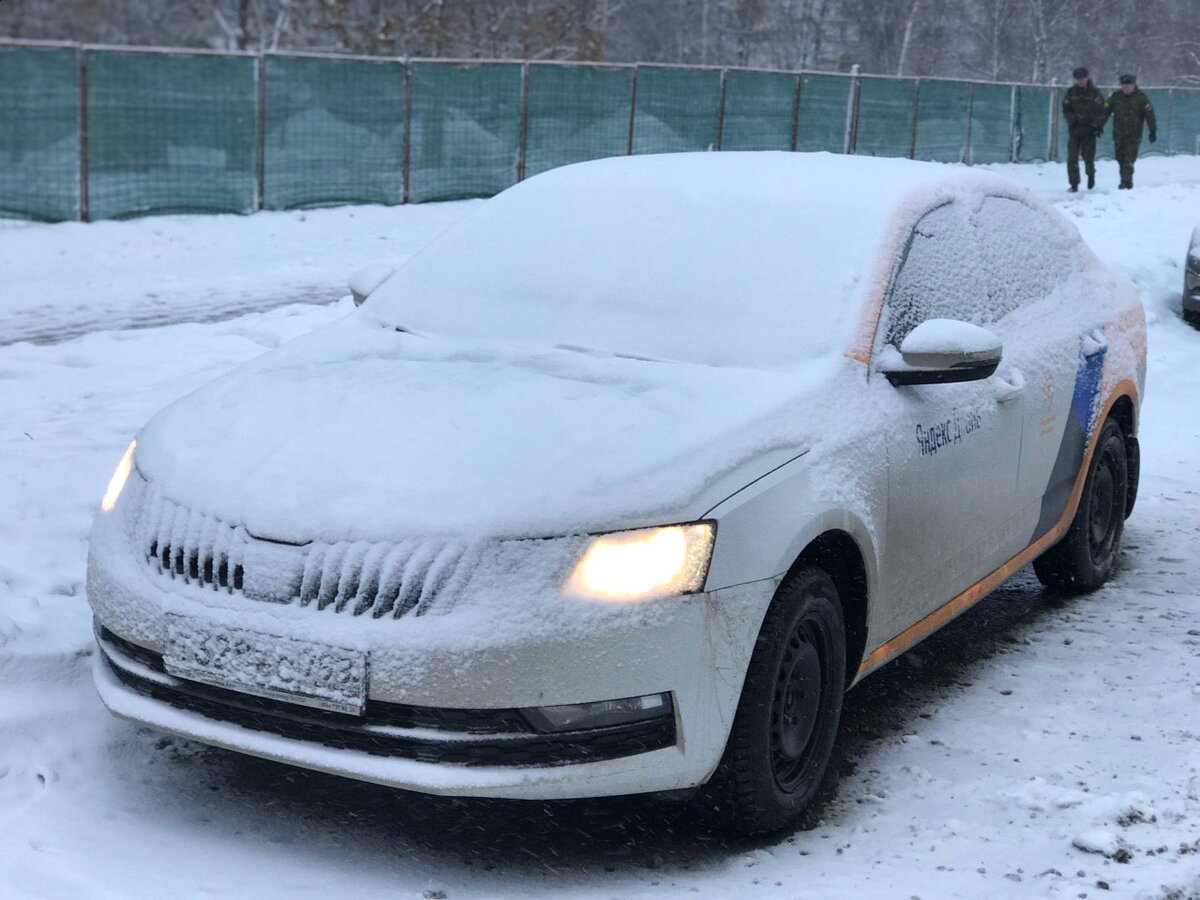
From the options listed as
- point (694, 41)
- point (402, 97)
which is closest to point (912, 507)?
point (402, 97)

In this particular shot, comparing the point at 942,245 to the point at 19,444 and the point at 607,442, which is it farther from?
the point at 19,444

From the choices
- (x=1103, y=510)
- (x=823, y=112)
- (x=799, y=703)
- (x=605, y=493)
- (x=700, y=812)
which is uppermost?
(x=605, y=493)

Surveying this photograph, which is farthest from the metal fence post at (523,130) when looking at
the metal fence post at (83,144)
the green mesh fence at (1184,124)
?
the green mesh fence at (1184,124)

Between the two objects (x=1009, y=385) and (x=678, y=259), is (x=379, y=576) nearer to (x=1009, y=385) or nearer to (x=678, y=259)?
(x=678, y=259)

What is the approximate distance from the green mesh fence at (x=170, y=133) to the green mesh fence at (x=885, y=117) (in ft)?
41.5

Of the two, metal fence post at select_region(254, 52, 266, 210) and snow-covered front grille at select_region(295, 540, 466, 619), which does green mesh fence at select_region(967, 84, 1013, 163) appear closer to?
metal fence post at select_region(254, 52, 266, 210)

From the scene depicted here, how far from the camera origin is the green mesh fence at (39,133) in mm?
15781

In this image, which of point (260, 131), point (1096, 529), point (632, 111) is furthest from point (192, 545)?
point (632, 111)

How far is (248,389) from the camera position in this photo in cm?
427

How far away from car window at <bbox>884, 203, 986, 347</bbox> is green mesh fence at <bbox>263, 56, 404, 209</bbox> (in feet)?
46.2

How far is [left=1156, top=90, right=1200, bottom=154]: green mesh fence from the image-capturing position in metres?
38.8

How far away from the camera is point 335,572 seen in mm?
3447

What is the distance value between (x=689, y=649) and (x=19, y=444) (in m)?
4.13

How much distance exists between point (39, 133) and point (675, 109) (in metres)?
10.1
